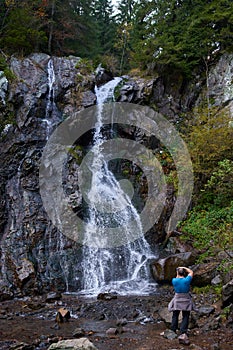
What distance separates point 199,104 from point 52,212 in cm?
1087

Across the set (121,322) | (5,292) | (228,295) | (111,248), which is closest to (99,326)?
(121,322)

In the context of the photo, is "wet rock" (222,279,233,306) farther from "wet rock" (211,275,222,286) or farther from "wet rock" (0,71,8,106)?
"wet rock" (0,71,8,106)

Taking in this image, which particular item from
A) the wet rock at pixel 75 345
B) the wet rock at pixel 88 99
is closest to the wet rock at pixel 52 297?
the wet rock at pixel 75 345

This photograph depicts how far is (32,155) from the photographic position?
15195mm

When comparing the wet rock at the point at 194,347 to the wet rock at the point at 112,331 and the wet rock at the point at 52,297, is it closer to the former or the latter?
the wet rock at the point at 112,331

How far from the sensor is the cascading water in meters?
11.7

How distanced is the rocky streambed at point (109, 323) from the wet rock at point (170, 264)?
66cm

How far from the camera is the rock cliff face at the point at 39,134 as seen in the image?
1180cm

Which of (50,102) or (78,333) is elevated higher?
(50,102)

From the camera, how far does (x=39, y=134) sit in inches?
644

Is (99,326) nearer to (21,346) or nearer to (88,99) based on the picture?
(21,346)

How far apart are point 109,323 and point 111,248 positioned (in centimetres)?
519

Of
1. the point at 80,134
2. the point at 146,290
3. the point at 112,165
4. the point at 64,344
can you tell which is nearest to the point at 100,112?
the point at 80,134

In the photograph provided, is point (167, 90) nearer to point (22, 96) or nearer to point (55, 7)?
point (22, 96)
